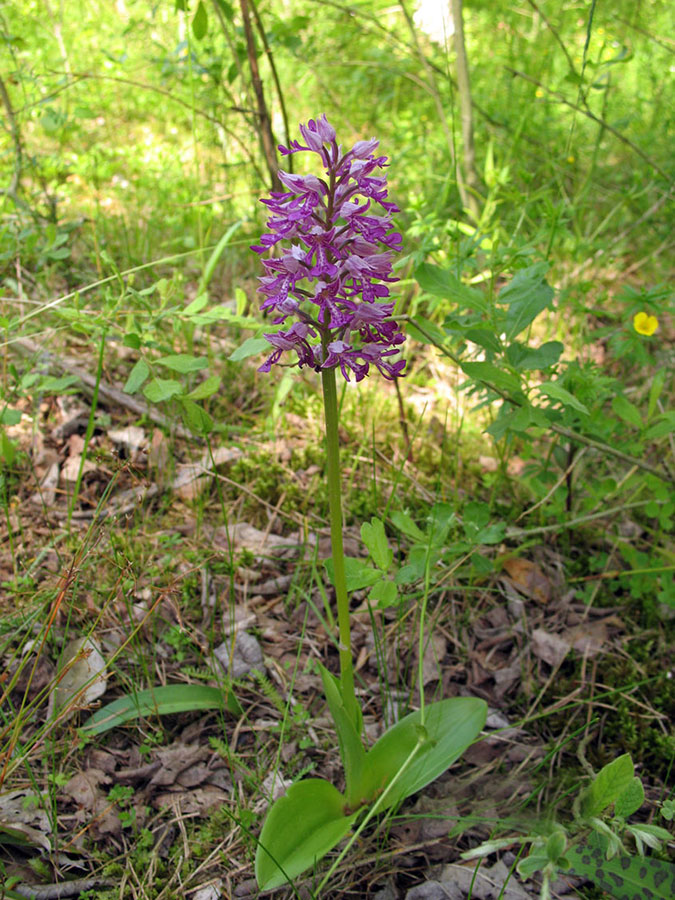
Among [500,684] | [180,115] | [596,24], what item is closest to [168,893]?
[500,684]

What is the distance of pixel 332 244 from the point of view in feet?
4.40

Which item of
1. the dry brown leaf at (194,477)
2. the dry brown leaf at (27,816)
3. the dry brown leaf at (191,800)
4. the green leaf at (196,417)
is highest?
the green leaf at (196,417)

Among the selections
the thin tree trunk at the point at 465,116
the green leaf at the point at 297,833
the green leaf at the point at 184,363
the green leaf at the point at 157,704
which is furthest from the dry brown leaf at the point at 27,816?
the thin tree trunk at the point at 465,116

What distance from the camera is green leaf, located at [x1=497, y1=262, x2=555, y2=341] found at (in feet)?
6.11

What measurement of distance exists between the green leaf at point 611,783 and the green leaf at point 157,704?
97 centimetres

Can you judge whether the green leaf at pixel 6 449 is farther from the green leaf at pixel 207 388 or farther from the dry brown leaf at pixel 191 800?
the dry brown leaf at pixel 191 800

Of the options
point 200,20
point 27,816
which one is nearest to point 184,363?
point 27,816

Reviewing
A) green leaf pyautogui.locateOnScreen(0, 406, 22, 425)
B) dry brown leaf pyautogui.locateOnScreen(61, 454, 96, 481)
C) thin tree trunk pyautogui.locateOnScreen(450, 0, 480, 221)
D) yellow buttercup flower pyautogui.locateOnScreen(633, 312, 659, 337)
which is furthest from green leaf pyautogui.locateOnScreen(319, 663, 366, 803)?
thin tree trunk pyautogui.locateOnScreen(450, 0, 480, 221)

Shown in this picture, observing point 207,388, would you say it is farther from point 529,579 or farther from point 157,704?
point 529,579

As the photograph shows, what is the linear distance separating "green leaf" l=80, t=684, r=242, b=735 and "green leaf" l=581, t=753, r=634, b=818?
0.97 meters

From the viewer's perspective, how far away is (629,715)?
2.06m

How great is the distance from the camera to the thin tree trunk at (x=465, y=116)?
3070mm

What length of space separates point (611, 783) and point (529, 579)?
3.46ft

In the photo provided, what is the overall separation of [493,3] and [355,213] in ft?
16.3
